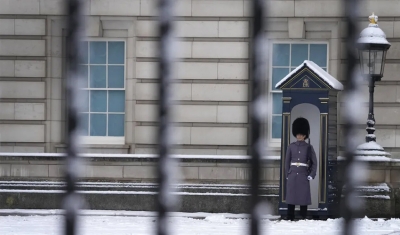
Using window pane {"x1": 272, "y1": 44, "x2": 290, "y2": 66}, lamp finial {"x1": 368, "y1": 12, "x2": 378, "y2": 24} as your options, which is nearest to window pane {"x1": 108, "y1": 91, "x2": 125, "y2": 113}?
window pane {"x1": 272, "y1": 44, "x2": 290, "y2": 66}

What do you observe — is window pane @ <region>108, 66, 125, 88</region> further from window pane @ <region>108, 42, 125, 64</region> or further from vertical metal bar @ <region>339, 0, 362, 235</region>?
vertical metal bar @ <region>339, 0, 362, 235</region>

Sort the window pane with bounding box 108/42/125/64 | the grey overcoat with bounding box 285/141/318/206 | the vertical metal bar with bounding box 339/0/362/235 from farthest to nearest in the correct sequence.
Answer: the window pane with bounding box 108/42/125/64
the grey overcoat with bounding box 285/141/318/206
the vertical metal bar with bounding box 339/0/362/235

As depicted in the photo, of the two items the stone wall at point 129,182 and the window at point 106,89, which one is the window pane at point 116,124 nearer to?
the window at point 106,89

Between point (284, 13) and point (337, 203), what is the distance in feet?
11.9

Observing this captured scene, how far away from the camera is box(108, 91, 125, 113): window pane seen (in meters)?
14.1

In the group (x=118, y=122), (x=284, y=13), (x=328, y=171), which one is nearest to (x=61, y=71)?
(x=118, y=122)

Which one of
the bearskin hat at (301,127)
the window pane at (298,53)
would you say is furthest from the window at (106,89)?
the bearskin hat at (301,127)

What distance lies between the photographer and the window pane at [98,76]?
46.4 ft

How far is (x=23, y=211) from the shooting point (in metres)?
13.3

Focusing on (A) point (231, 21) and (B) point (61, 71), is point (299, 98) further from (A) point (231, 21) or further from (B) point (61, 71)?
(B) point (61, 71)

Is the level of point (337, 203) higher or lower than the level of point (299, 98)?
lower

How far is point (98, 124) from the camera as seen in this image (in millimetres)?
14266

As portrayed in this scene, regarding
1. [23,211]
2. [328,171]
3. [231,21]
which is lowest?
[23,211]

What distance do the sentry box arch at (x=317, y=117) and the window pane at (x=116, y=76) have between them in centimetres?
367
